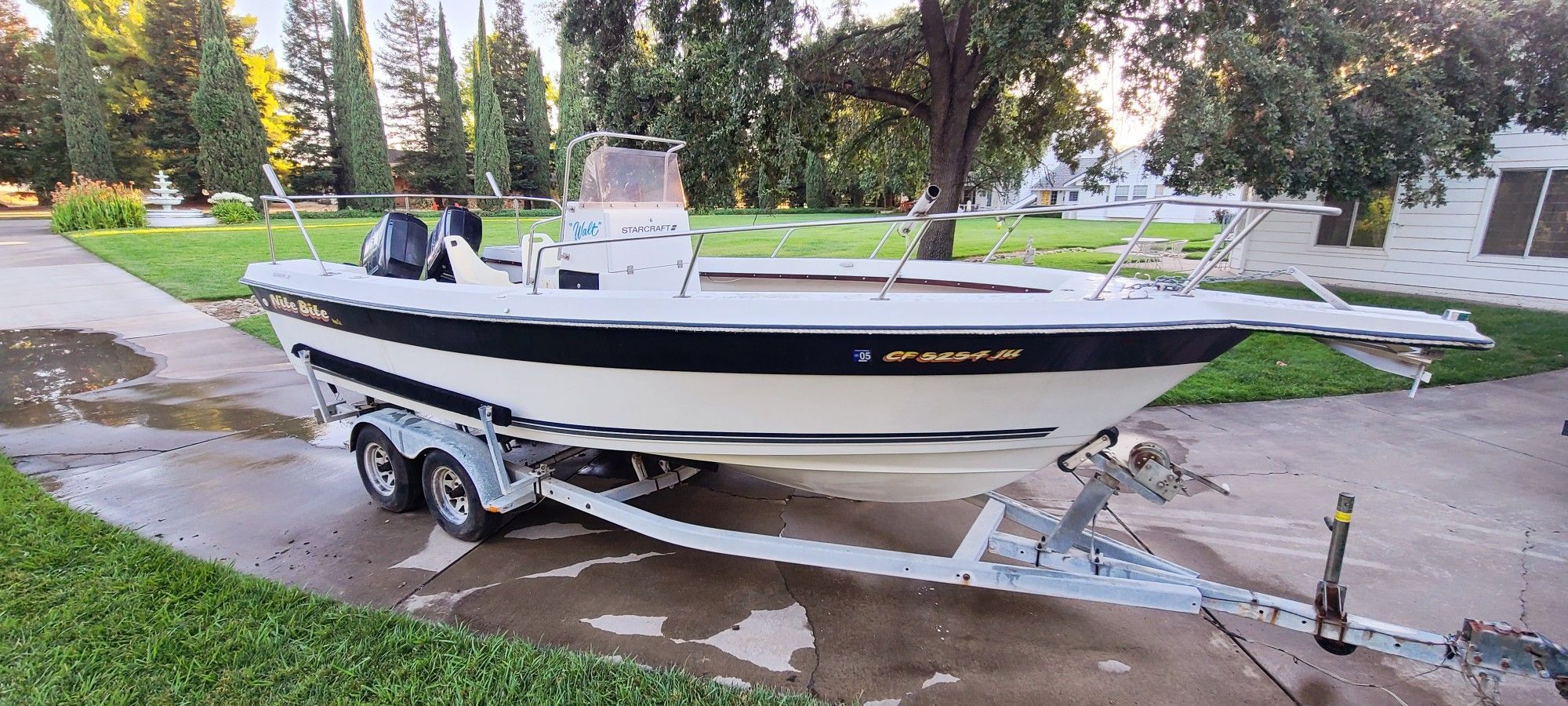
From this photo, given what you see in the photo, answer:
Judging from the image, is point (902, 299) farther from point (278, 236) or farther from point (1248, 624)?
point (278, 236)

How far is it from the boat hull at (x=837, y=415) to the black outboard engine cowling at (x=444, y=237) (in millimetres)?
785

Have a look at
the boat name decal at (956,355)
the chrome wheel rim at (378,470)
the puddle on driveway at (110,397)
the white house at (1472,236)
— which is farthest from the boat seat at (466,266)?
the white house at (1472,236)

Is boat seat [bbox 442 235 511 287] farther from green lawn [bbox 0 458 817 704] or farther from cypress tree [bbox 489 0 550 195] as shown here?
cypress tree [bbox 489 0 550 195]

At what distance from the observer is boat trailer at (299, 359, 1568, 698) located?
2.17 m

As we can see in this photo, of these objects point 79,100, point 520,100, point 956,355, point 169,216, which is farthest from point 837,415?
point 520,100

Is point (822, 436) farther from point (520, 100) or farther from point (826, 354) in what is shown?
point (520, 100)

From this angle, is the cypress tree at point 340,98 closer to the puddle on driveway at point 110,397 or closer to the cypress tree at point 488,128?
the cypress tree at point 488,128

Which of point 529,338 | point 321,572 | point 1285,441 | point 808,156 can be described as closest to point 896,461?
point 529,338

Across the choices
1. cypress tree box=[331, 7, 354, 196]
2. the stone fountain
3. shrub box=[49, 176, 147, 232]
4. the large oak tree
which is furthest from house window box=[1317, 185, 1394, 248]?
cypress tree box=[331, 7, 354, 196]

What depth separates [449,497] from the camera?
357 centimetres

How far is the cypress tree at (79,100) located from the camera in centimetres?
2598

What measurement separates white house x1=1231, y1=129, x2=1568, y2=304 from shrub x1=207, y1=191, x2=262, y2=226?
99.3 ft

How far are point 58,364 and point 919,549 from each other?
8.79 metres

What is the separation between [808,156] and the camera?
828 cm
